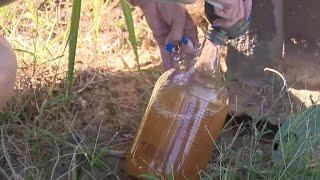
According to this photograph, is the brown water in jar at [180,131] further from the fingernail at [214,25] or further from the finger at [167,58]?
the fingernail at [214,25]

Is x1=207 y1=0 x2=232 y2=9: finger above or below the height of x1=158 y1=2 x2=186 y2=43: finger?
above

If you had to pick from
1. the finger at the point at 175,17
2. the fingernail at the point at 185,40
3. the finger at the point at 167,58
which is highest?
the finger at the point at 175,17

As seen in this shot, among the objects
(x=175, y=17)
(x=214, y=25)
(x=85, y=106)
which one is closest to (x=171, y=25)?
(x=175, y=17)

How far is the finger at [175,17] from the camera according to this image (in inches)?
69.9

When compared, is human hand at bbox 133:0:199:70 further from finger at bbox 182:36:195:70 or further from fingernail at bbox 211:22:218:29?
fingernail at bbox 211:22:218:29

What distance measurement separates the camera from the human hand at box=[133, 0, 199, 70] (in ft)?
5.83

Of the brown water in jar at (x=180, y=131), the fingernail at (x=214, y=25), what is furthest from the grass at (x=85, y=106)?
the fingernail at (x=214, y=25)

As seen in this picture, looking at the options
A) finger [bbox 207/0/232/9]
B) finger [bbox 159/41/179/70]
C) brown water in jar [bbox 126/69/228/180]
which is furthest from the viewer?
finger [bbox 159/41/179/70]

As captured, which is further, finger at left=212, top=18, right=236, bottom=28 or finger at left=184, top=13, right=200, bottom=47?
finger at left=184, top=13, right=200, bottom=47

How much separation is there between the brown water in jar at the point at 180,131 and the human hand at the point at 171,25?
3.8 inches

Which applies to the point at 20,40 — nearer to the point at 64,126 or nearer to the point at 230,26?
the point at 64,126

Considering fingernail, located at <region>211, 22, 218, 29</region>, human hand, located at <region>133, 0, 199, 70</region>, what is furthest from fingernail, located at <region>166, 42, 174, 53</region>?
fingernail, located at <region>211, 22, 218, 29</region>

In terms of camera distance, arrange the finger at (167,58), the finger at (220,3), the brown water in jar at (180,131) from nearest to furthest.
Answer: the finger at (220,3)
the brown water in jar at (180,131)
the finger at (167,58)

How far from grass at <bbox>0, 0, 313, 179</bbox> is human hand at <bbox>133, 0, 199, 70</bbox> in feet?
0.62
